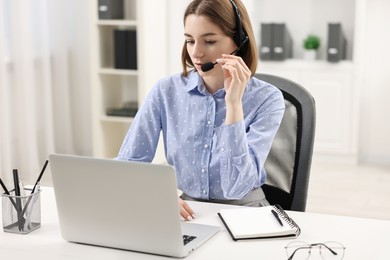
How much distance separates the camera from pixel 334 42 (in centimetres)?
470

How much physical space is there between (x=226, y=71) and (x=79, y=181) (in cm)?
56

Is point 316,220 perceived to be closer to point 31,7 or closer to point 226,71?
point 226,71

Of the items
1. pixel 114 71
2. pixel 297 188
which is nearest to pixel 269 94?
pixel 297 188

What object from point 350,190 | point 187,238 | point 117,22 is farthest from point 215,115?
point 117,22

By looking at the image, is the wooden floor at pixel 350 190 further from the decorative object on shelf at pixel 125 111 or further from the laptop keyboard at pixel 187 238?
the laptop keyboard at pixel 187 238

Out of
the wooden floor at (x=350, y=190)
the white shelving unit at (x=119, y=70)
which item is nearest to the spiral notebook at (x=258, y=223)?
the wooden floor at (x=350, y=190)

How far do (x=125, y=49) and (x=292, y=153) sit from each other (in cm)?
261

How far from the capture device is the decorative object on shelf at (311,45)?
4847mm

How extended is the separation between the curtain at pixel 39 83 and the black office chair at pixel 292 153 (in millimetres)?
2349

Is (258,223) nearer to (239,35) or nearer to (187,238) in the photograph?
(187,238)

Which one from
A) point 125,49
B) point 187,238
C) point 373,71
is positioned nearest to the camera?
point 187,238

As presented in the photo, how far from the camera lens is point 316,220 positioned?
170 centimetres

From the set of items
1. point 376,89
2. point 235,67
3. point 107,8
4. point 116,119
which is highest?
point 107,8

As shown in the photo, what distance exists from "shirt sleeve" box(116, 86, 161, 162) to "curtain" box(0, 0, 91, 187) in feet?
7.01
